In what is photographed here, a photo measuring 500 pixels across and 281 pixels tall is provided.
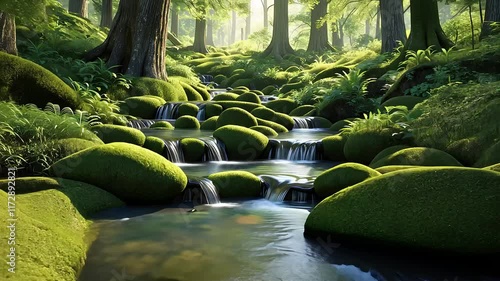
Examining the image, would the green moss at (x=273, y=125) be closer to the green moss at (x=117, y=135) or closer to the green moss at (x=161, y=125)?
the green moss at (x=161, y=125)

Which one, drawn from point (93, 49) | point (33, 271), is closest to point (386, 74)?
point (93, 49)

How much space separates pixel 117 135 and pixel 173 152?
1274 millimetres

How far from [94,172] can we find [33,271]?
321 centimetres

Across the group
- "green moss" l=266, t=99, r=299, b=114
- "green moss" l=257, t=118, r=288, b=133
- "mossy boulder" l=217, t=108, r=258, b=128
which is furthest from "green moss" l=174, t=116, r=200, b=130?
"green moss" l=266, t=99, r=299, b=114

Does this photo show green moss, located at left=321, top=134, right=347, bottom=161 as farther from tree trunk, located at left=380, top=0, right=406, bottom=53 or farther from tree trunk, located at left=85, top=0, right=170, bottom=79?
tree trunk, located at left=380, top=0, right=406, bottom=53

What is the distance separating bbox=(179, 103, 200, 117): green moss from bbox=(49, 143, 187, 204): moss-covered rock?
8.58 metres

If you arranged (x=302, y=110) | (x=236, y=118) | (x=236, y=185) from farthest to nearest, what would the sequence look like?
1. (x=302, y=110)
2. (x=236, y=118)
3. (x=236, y=185)

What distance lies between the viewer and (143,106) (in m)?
15.1

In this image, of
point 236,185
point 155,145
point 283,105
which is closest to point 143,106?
point 155,145

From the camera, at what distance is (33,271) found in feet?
12.5

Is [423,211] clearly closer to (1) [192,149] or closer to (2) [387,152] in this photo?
(2) [387,152]

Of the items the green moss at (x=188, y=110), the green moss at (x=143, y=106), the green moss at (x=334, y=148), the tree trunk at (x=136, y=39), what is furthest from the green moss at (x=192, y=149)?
the tree trunk at (x=136, y=39)

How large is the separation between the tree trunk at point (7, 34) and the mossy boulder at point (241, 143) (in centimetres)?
673

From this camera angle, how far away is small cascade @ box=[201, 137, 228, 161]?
10719 mm
